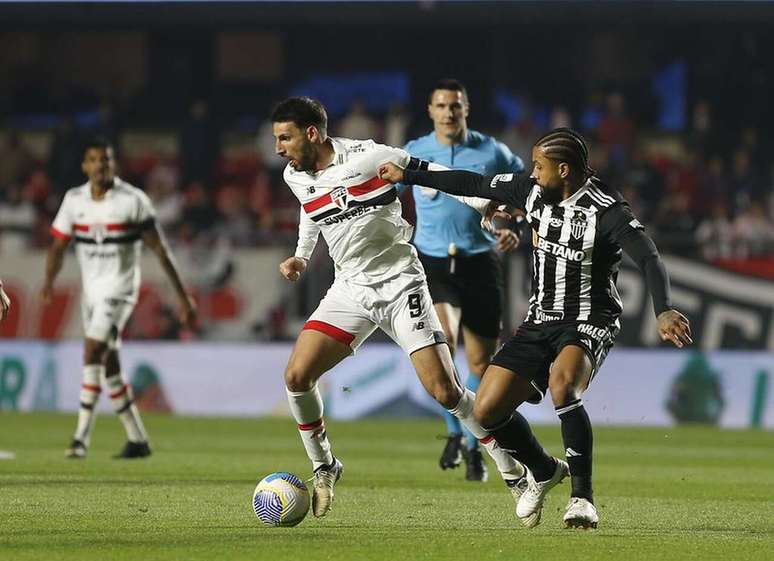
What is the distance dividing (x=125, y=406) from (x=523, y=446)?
16.7ft

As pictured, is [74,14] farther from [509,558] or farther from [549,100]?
[509,558]

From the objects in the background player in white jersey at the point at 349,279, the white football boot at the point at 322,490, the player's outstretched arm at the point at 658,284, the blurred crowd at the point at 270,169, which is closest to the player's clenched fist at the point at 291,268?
the background player in white jersey at the point at 349,279

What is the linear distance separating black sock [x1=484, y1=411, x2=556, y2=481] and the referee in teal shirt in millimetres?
2806

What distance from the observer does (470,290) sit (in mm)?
10672

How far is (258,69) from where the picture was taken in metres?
24.2

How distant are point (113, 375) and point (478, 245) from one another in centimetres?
324

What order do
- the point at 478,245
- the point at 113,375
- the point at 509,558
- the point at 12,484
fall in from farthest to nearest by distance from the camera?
1. the point at 113,375
2. the point at 478,245
3. the point at 12,484
4. the point at 509,558

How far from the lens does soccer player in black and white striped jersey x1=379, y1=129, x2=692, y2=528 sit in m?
7.38

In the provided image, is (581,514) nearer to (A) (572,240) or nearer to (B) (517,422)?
(B) (517,422)

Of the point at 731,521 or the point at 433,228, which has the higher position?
the point at 433,228

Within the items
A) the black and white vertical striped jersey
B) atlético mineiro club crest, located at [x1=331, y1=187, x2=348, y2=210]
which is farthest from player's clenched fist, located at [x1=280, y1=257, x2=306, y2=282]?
the black and white vertical striped jersey

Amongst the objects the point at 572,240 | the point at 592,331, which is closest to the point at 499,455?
the point at 592,331

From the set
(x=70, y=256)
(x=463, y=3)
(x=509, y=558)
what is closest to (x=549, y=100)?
(x=463, y=3)

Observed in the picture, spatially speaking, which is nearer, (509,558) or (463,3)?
(509,558)
